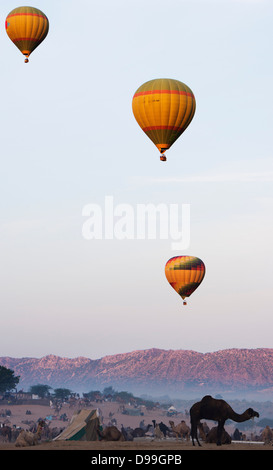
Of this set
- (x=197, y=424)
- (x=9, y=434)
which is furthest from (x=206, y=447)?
(x=9, y=434)

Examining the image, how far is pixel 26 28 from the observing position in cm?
8262

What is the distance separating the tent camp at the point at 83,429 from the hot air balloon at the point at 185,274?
3156cm

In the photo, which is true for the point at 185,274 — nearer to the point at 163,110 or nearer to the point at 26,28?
the point at 163,110

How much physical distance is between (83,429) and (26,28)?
4460cm

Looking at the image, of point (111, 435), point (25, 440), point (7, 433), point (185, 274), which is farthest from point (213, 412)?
point (185, 274)

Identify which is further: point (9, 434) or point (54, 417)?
point (54, 417)

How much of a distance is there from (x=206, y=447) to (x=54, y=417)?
7832 cm

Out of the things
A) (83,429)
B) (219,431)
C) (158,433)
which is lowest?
(158,433)

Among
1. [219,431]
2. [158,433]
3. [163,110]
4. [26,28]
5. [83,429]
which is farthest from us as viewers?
[26,28]

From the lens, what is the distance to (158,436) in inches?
2287

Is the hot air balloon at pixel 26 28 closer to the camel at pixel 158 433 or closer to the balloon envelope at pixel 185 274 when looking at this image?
the balloon envelope at pixel 185 274

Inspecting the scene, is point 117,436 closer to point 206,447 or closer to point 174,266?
point 206,447

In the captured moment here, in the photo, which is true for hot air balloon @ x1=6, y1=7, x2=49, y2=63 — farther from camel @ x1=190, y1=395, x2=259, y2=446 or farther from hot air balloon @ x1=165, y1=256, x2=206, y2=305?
camel @ x1=190, y1=395, x2=259, y2=446
